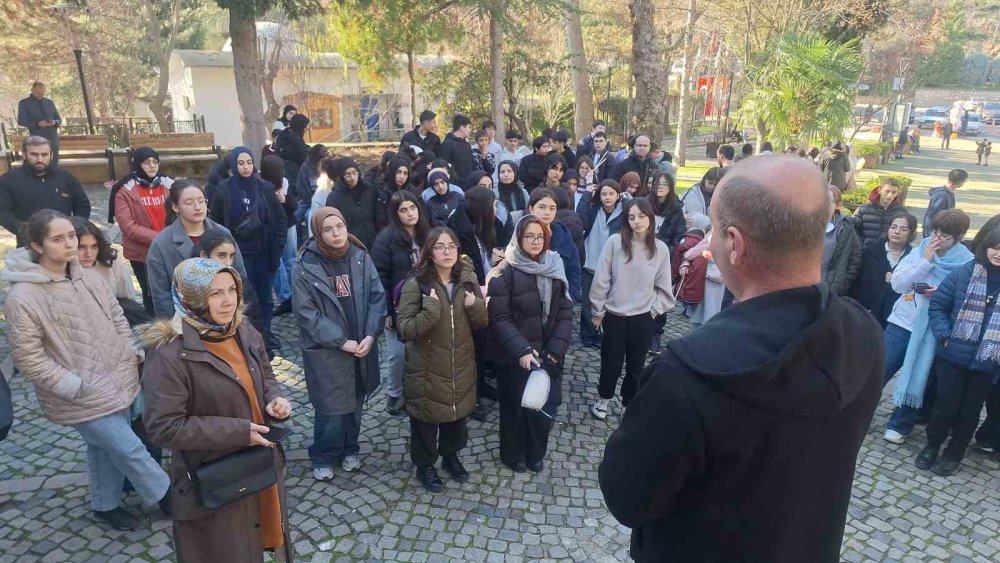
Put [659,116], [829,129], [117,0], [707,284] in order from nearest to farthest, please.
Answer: [707,284], [829,129], [659,116], [117,0]

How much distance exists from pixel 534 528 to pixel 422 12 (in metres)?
15.6

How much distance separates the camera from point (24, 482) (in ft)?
14.3

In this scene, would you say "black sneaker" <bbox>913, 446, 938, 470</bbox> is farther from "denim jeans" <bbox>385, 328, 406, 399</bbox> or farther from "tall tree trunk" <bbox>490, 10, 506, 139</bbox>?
"tall tree trunk" <bbox>490, 10, 506, 139</bbox>

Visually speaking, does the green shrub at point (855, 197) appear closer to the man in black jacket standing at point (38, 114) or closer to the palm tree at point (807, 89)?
the palm tree at point (807, 89)

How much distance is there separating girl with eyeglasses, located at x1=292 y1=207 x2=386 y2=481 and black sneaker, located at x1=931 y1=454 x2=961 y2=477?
439cm

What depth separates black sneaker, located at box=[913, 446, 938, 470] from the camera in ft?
15.9

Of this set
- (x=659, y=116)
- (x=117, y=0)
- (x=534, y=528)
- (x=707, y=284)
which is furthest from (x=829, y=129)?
(x=117, y=0)

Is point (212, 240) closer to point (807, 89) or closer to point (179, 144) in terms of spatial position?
point (807, 89)

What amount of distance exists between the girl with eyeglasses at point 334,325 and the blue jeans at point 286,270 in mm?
3241

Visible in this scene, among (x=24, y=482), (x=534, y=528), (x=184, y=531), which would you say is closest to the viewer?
(x=184, y=531)

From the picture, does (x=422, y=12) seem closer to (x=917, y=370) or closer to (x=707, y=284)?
(x=707, y=284)

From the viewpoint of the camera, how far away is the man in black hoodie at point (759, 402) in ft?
4.33

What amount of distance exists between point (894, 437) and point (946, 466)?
18.1 inches

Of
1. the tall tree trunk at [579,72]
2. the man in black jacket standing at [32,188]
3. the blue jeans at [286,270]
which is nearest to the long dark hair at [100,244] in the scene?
the man in black jacket standing at [32,188]
